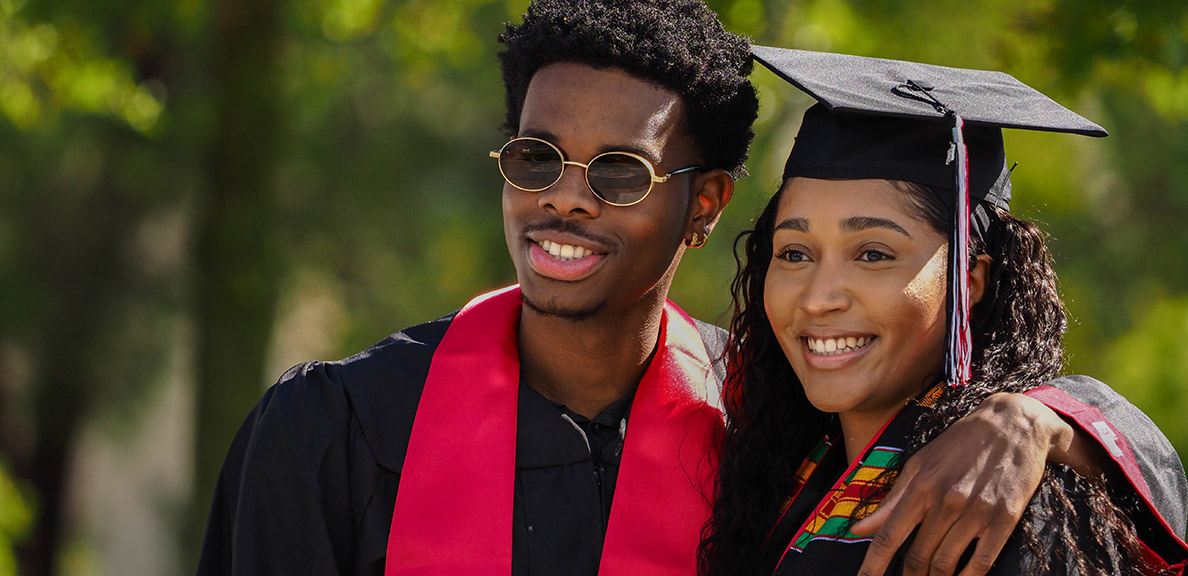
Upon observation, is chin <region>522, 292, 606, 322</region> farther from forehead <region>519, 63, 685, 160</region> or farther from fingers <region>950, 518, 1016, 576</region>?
fingers <region>950, 518, 1016, 576</region>

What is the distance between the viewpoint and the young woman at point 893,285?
2.43m

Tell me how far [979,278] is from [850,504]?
53cm

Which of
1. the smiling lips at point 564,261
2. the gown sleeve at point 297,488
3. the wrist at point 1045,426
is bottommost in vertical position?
the gown sleeve at point 297,488

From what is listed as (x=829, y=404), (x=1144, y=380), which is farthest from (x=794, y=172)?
(x=1144, y=380)

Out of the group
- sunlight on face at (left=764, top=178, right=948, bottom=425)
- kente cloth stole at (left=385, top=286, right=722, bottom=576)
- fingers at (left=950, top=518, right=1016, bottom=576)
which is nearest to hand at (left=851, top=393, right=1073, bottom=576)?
fingers at (left=950, top=518, right=1016, bottom=576)

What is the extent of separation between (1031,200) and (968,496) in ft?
22.0

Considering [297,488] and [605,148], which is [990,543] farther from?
[297,488]

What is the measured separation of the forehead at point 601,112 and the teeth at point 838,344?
63 centimetres

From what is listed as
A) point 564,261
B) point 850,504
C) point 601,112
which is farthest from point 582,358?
point 850,504

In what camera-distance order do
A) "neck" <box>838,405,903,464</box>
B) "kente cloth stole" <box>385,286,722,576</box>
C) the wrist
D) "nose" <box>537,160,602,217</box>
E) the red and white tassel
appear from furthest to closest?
"nose" <box>537,160,602,217</box> → "kente cloth stole" <box>385,286,722,576</box> → "neck" <box>838,405,903,464</box> → the red and white tassel → the wrist

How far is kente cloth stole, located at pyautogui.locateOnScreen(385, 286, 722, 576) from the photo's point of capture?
272 centimetres

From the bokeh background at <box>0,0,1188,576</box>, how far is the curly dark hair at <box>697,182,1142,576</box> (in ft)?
8.06

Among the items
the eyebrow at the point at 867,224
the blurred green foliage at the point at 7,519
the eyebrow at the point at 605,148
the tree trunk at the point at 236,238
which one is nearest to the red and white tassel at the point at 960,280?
the eyebrow at the point at 867,224

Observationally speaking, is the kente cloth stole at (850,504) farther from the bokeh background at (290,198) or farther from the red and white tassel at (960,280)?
the bokeh background at (290,198)
